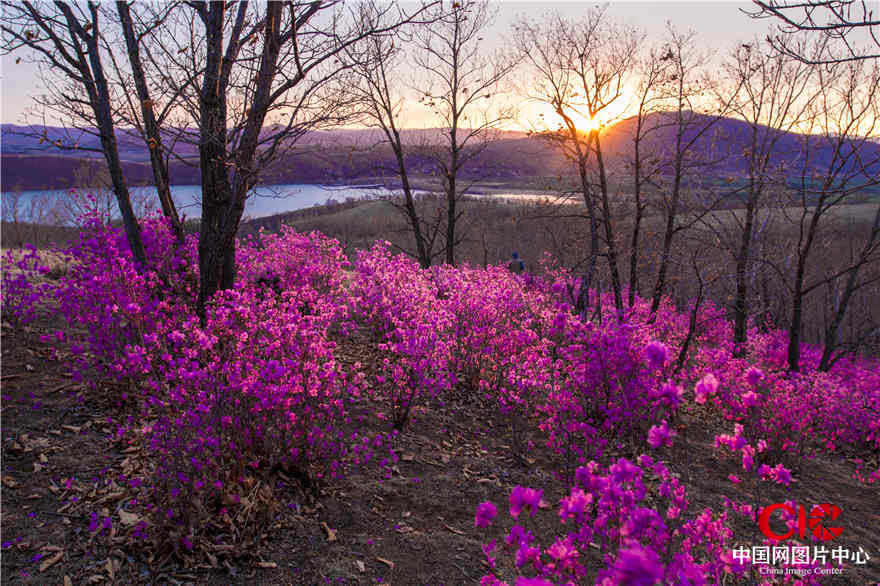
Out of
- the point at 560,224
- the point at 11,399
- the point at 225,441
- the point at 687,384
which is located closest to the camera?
the point at 225,441

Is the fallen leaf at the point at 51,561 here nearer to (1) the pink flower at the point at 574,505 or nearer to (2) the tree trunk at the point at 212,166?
(1) the pink flower at the point at 574,505

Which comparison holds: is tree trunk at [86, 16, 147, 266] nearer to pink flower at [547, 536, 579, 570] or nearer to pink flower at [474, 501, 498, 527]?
pink flower at [474, 501, 498, 527]

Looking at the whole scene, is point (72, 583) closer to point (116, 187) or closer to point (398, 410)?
point (398, 410)

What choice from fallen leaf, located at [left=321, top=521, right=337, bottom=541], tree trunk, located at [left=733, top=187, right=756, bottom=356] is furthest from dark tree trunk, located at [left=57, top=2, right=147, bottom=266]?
tree trunk, located at [left=733, top=187, right=756, bottom=356]

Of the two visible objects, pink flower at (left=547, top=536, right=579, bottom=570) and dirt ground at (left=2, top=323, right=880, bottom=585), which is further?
dirt ground at (left=2, top=323, right=880, bottom=585)

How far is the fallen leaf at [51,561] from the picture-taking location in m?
2.83

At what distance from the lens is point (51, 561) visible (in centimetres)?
288

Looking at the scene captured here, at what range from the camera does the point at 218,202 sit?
6.00 m

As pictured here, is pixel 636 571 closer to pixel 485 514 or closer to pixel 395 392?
pixel 485 514

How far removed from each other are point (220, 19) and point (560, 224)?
26.8 meters

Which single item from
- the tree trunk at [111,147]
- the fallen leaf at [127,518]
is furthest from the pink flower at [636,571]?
the tree trunk at [111,147]

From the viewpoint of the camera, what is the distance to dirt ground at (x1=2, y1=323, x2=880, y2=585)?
9.86ft

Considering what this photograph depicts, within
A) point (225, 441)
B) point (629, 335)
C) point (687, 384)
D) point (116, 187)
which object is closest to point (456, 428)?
point (629, 335)

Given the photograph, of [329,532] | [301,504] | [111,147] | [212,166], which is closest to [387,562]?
[329,532]
